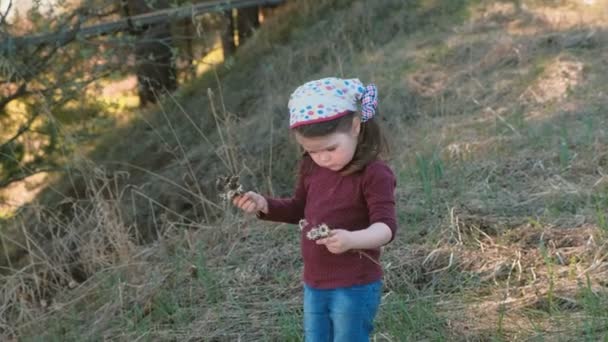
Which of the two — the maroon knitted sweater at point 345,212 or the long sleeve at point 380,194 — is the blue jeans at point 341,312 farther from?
the long sleeve at point 380,194

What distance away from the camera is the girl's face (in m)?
2.44

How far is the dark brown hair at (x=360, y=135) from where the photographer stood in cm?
242

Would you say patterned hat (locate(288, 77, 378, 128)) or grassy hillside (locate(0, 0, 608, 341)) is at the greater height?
patterned hat (locate(288, 77, 378, 128))

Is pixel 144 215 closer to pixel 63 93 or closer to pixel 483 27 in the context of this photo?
pixel 63 93

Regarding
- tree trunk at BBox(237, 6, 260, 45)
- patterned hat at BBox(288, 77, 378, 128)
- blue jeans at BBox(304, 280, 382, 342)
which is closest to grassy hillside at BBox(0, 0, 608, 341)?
blue jeans at BBox(304, 280, 382, 342)

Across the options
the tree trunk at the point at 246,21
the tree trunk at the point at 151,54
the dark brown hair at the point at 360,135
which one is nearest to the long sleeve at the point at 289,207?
the dark brown hair at the point at 360,135

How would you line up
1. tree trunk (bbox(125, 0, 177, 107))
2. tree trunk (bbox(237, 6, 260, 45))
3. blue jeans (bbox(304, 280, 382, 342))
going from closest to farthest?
blue jeans (bbox(304, 280, 382, 342))
tree trunk (bbox(125, 0, 177, 107))
tree trunk (bbox(237, 6, 260, 45))

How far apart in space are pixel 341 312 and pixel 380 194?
428 mm

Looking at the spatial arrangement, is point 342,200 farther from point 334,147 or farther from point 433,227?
point 433,227

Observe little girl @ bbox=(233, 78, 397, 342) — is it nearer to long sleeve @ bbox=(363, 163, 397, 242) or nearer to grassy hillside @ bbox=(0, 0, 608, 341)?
long sleeve @ bbox=(363, 163, 397, 242)

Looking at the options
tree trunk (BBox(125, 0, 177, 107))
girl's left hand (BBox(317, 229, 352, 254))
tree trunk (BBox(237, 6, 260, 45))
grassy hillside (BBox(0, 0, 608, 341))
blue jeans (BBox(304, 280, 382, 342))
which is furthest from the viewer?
tree trunk (BBox(237, 6, 260, 45))

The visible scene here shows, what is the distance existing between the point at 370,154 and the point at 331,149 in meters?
0.13

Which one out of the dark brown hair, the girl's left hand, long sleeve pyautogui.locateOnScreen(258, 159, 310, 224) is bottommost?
long sleeve pyautogui.locateOnScreen(258, 159, 310, 224)

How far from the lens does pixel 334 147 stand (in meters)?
2.45
